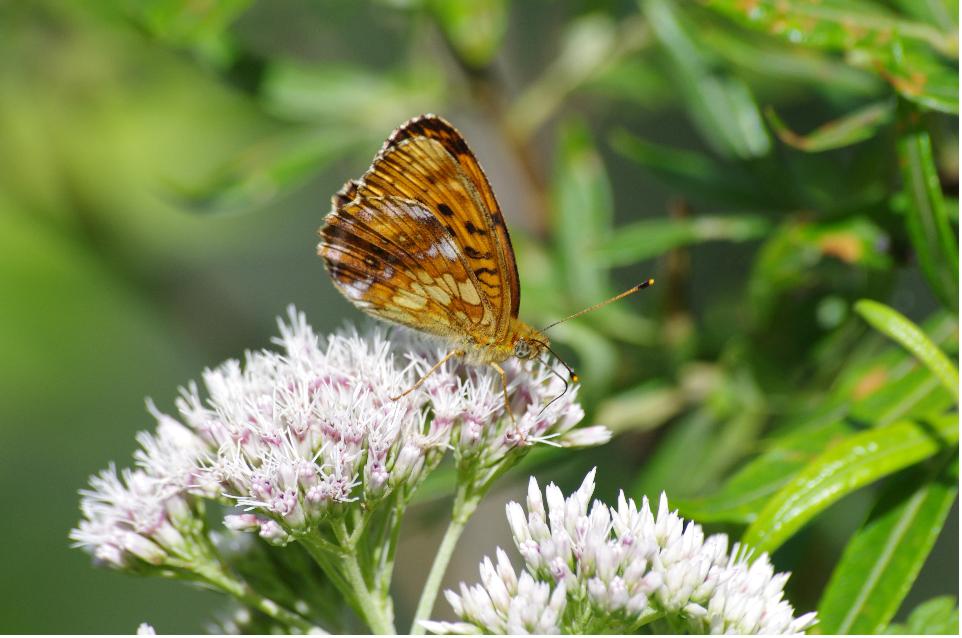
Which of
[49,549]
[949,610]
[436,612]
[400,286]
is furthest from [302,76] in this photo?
[49,549]

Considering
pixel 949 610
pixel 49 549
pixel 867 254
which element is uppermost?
pixel 49 549

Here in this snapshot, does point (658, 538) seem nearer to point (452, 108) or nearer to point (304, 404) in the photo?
point (304, 404)

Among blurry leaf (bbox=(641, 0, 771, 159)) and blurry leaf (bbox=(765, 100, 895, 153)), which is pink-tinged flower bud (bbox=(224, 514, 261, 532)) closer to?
blurry leaf (bbox=(765, 100, 895, 153))

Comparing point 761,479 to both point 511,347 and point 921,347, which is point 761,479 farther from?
point 511,347

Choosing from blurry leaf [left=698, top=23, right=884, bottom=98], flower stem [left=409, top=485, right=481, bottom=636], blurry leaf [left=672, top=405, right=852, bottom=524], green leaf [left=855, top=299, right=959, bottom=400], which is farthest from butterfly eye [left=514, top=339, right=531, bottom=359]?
blurry leaf [left=698, top=23, right=884, bottom=98]

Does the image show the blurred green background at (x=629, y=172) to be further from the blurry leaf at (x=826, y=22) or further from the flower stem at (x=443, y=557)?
the flower stem at (x=443, y=557)

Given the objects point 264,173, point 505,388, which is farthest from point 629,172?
point 505,388

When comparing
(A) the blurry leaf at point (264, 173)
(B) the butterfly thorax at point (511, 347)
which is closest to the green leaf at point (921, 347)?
(B) the butterfly thorax at point (511, 347)
